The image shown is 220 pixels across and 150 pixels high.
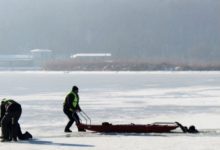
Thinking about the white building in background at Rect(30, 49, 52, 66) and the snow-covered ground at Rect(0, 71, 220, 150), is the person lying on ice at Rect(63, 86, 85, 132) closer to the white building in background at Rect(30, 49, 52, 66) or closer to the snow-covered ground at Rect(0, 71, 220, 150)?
the snow-covered ground at Rect(0, 71, 220, 150)

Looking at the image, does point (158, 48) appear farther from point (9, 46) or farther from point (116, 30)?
point (9, 46)

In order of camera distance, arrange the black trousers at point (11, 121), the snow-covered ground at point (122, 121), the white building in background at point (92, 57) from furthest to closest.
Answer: the white building in background at point (92, 57)
the black trousers at point (11, 121)
the snow-covered ground at point (122, 121)

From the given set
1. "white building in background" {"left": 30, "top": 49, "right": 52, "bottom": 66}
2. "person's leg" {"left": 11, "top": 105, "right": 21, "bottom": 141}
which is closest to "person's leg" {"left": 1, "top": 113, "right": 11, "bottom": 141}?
"person's leg" {"left": 11, "top": 105, "right": 21, "bottom": 141}

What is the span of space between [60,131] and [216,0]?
15855cm

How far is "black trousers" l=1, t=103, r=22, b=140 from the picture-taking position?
12039 mm

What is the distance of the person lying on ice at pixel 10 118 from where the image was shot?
12.0 meters

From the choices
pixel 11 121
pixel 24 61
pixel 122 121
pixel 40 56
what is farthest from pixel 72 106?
pixel 40 56

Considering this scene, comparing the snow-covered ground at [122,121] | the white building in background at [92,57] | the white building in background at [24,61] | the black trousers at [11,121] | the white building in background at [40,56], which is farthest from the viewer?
the white building in background at [40,56]

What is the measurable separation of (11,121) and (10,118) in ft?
0.39

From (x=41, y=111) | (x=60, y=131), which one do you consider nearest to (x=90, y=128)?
(x=60, y=131)

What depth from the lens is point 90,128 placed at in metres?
13.8

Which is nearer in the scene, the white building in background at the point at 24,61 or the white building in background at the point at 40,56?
the white building in background at the point at 24,61

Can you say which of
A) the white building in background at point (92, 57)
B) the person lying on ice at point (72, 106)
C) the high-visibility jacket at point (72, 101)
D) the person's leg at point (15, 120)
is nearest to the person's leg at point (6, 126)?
the person's leg at point (15, 120)

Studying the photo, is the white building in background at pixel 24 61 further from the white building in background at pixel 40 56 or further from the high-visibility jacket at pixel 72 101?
the high-visibility jacket at pixel 72 101
